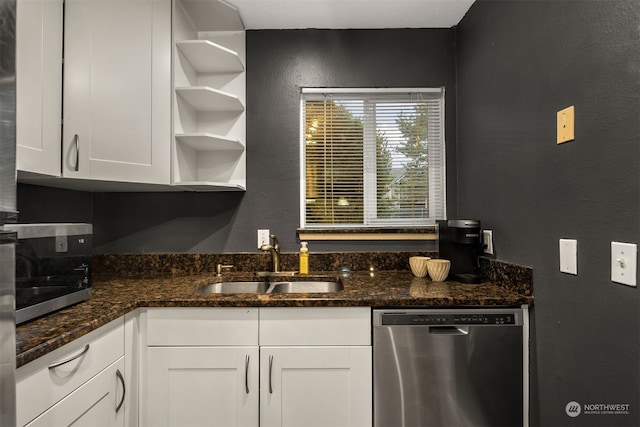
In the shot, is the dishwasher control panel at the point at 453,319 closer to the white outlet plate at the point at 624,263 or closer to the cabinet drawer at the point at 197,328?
the white outlet plate at the point at 624,263

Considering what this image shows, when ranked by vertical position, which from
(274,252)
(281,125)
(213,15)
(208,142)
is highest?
(213,15)

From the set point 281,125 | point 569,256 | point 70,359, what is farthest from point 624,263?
point 281,125

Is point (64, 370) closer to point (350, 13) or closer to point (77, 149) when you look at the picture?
point (77, 149)

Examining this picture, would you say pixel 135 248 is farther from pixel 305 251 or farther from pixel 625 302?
pixel 625 302

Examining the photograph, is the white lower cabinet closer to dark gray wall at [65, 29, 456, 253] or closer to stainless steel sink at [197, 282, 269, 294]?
stainless steel sink at [197, 282, 269, 294]

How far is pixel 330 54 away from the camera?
2158 mm

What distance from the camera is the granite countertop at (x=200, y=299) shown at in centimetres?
102

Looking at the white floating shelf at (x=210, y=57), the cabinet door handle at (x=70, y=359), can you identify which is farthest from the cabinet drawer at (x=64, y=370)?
the white floating shelf at (x=210, y=57)

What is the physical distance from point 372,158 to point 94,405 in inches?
72.0

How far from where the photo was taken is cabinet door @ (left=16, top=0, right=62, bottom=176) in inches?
46.1

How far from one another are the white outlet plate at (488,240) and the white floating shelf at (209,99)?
1.58 m

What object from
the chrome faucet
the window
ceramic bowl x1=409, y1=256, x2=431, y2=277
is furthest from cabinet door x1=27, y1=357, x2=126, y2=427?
ceramic bowl x1=409, y1=256, x2=431, y2=277

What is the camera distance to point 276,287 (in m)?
1.99

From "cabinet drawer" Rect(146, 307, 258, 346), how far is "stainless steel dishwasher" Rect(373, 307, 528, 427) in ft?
1.92
